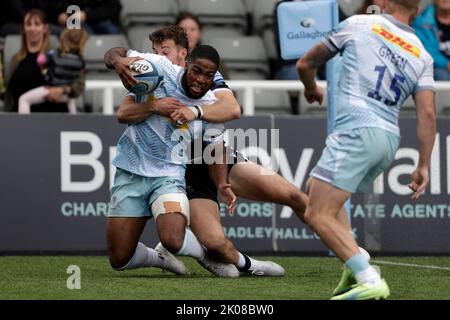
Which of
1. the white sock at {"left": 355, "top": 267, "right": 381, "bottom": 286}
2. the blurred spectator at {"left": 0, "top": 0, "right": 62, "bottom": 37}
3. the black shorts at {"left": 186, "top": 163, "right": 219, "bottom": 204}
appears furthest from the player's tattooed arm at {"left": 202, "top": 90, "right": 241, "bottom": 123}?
the blurred spectator at {"left": 0, "top": 0, "right": 62, "bottom": 37}

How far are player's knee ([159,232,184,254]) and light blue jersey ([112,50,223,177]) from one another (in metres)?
0.51

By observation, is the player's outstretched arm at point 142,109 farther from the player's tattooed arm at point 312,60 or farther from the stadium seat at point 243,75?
the stadium seat at point 243,75

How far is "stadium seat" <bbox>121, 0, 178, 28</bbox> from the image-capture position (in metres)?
16.5

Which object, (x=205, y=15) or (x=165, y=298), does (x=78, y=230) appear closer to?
(x=205, y=15)

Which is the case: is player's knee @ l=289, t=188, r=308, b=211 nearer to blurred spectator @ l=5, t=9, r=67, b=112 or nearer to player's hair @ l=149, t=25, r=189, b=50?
player's hair @ l=149, t=25, r=189, b=50

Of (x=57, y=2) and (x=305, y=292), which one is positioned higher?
(x=57, y=2)

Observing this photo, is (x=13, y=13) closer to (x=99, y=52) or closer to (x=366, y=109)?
(x=99, y=52)

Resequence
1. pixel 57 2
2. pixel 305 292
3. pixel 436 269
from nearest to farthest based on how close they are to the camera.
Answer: pixel 305 292, pixel 436 269, pixel 57 2

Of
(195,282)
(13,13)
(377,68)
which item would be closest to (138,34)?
(13,13)

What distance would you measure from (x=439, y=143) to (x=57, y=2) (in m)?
5.00

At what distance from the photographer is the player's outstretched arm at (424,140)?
8.77 metres
